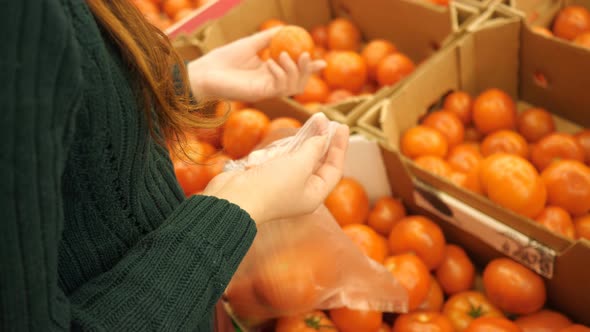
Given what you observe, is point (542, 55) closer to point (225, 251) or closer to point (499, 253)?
point (499, 253)

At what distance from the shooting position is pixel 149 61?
649 millimetres

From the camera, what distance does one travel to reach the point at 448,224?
4.13 ft

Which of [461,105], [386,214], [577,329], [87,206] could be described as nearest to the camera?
[87,206]

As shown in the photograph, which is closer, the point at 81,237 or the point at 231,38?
the point at 81,237

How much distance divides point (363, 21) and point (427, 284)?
3.38ft

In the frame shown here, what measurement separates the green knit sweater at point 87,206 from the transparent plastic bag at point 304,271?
210mm

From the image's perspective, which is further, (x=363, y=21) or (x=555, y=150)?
(x=363, y=21)

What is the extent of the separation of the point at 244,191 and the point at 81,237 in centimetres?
23

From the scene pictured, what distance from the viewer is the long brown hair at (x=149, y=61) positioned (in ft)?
1.95

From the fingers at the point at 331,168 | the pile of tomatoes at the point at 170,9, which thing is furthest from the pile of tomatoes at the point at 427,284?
the pile of tomatoes at the point at 170,9

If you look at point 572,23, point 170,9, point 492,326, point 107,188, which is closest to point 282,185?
point 107,188

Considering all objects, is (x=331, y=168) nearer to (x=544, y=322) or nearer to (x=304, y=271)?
(x=304, y=271)

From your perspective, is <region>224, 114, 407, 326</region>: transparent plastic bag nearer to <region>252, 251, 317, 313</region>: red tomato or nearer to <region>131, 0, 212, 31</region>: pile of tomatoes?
<region>252, 251, 317, 313</region>: red tomato

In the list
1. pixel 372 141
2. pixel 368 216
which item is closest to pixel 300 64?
pixel 372 141
